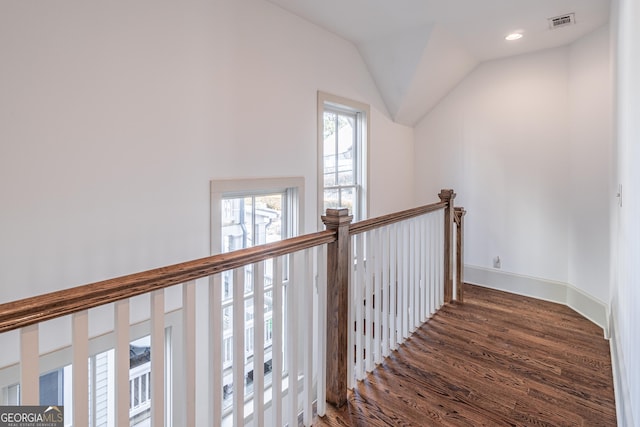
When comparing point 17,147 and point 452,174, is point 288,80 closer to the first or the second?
point 17,147

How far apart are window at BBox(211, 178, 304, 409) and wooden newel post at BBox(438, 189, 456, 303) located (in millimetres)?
1341

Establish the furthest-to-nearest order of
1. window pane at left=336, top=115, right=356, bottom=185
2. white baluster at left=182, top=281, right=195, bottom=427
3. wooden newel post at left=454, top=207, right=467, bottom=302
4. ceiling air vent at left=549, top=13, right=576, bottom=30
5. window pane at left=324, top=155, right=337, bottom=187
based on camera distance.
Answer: window pane at left=336, top=115, right=356, bottom=185 < window pane at left=324, top=155, right=337, bottom=187 < wooden newel post at left=454, top=207, right=467, bottom=302 < ceiling air vent at left=549, top=13, right=576, bottom=30 < white baluster at left=182, top=281, right=195, bottom=427

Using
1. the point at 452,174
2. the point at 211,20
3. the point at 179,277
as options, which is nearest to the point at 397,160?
the point at 452,174

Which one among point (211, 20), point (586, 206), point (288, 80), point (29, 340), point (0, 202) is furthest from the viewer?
point (586, 206)

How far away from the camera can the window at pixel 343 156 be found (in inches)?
134

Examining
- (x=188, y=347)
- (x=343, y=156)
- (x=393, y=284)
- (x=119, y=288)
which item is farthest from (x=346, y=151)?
(x=119, y=288)

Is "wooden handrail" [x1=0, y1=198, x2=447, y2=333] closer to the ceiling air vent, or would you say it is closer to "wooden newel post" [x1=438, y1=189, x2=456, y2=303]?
"wooden newel post" [x1=438, y1=189, x2=456, y2=303]

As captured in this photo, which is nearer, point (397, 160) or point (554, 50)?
point (554, 50)

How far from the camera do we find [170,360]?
2.18 metres

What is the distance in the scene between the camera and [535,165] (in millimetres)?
3680

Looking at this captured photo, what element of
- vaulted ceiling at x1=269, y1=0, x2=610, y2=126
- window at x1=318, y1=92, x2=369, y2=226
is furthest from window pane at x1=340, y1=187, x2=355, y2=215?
vaulted ceiling at x1=269, y1=0, x2=610, y2=126

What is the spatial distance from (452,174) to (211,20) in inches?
127

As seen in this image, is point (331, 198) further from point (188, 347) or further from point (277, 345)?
point (188, 347)

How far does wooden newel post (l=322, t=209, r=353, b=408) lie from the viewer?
1.79m
